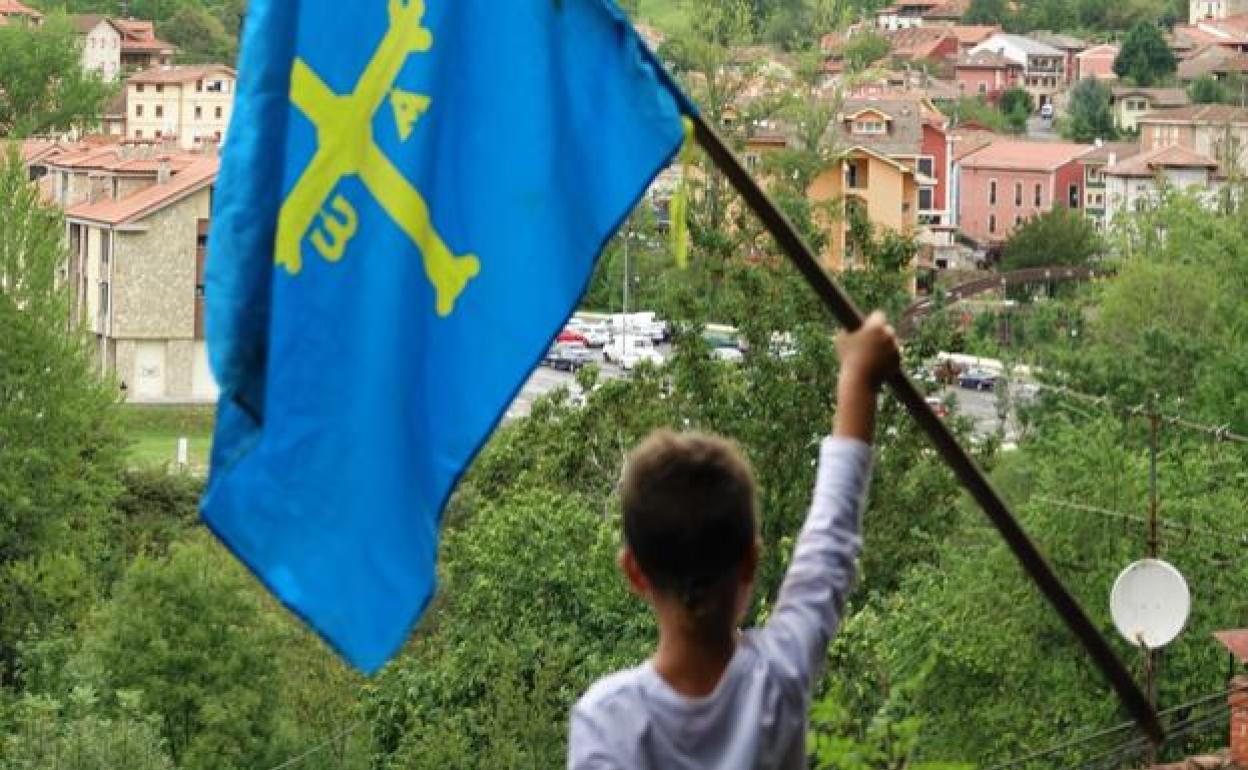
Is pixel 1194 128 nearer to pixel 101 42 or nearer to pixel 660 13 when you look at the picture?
pixel 660 13

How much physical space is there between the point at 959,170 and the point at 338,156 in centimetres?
8692

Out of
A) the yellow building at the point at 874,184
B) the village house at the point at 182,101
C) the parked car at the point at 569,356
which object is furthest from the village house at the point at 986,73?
the parked car at the point at 569,356

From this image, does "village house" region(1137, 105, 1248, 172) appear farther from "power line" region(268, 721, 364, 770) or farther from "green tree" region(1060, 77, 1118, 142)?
"power line" region(268, 721, 364, 770)

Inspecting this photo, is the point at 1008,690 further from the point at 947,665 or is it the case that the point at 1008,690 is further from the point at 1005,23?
the point at 1005,23

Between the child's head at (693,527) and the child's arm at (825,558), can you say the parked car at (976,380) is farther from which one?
the child's head at (693,527)

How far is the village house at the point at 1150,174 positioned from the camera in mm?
79062

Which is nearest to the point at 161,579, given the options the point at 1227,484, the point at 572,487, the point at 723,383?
the point at 572,487

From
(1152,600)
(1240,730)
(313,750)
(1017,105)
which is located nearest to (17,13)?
(1017,105)

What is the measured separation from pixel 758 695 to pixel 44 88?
309ft

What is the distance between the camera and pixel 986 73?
12238 cm

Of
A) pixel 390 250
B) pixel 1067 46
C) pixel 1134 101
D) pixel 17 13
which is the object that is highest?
pixel 1067 46

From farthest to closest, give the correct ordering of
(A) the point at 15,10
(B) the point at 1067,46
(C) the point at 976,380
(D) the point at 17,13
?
(B) the point at 1067,46
(A) the point at 15,10
(D) the point at 17,13
(C) the point at 976,380

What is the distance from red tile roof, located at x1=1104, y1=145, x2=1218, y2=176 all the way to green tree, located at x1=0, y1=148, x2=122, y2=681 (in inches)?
1467

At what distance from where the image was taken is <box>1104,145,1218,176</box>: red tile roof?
79938 mm
